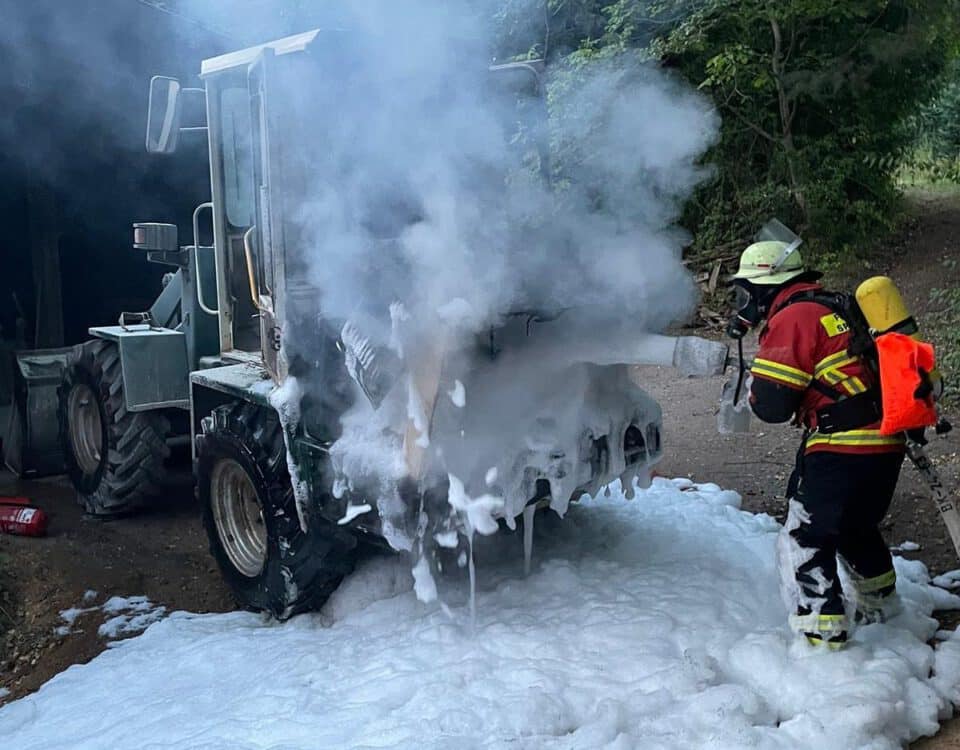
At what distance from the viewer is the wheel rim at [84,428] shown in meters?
6.31

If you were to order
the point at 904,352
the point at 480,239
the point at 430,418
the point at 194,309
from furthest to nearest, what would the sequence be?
the point at 194,309 < the point at 480,239 < the point at 430,418 < the point at 904,352

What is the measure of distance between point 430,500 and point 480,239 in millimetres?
1115

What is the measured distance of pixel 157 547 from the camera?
5.74 metres

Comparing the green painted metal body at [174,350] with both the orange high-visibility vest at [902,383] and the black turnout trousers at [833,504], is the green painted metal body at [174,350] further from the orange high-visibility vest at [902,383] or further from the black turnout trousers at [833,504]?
the orange high-visibility vest at [902,383]

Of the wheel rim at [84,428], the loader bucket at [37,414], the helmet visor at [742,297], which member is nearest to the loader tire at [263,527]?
the wheel rim at [84,428]

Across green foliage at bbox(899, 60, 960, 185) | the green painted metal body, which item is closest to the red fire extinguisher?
the green painted metal body

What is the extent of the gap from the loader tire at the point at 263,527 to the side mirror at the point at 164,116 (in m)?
1.38

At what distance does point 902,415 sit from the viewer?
3262mm

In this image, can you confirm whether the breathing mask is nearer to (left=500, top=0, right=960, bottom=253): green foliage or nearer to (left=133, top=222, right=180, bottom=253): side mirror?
(left=133, top=222, right=180, bottom=253): side mirror

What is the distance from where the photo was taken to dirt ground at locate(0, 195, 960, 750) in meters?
4.59

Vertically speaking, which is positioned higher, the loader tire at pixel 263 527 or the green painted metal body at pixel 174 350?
the green painted metal body at pixel 174 350

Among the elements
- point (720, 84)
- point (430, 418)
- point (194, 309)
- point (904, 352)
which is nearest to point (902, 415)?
point (904, 352)

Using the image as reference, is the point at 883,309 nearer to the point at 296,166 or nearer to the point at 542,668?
the point at 542,668

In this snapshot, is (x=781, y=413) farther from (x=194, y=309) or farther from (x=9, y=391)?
(x=9, y=391)
